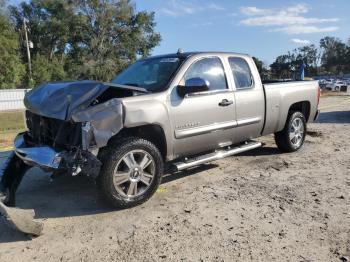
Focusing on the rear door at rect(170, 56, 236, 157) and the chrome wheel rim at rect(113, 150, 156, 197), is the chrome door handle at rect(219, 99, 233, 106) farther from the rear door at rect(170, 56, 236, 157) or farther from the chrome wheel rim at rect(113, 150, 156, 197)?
the chrome wheel rim at rect(113, 150, 156, 197)

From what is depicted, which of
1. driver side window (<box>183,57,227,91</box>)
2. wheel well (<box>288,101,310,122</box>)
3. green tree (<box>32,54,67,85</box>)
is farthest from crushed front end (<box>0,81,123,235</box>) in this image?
green tree (<box>32,54,67,85</box>)

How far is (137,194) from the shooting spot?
194 inches

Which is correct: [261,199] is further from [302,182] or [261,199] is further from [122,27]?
[122,27]

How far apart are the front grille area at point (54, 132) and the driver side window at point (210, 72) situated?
1813 millimetres

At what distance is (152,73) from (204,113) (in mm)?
968

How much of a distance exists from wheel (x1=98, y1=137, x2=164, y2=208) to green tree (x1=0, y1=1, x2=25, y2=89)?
46386mm

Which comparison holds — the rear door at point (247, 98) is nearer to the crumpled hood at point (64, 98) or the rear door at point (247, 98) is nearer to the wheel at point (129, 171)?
the wheel at point (129, 171)

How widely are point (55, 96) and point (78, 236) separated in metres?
1.71

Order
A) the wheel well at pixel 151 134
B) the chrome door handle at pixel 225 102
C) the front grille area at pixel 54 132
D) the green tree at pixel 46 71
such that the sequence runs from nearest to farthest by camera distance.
→ the front grille area at pixel 54 132, the wheel well at pixel 151 134, the chrome door handle at pixel 225 102, the green tree at pixel 46 71

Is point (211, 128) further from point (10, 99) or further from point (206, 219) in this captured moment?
point (10, 99)

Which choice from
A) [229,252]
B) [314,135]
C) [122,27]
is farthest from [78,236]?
[122,27]

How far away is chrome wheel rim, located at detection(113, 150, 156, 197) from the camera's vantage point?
4754 millimetres

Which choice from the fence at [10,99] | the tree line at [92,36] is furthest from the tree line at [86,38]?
the fence at [10,99]

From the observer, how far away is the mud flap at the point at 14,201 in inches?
157
